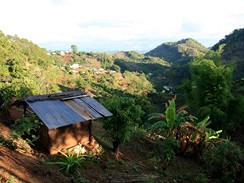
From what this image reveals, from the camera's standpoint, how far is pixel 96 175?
729 cm

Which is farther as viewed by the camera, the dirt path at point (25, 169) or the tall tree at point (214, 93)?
the tall tree at point (214, 93)

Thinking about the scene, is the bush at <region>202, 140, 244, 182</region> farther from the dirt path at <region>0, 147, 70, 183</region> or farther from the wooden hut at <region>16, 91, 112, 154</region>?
the dirt path at <region>0, 147, 70, 183</region>

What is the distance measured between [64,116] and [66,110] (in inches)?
16.7

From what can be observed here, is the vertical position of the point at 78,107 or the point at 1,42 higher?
the point at 1,42

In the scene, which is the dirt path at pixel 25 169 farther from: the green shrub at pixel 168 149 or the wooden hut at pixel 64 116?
the green shrub at pixel 168 149

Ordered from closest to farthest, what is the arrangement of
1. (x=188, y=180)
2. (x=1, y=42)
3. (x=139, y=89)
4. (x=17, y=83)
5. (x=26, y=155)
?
(x=26, y=155), (x=188, y=180), (x=17, y=83), (x=1, y=42), (x=139, y=89)

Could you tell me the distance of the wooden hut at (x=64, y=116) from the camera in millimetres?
7816

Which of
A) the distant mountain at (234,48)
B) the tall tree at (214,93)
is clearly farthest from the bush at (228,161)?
the distant mountain at (234,48)

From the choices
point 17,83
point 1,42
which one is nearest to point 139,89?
point 1,42

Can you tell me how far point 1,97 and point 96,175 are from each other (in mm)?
7082

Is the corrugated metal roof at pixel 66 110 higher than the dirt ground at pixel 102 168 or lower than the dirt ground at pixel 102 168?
higher

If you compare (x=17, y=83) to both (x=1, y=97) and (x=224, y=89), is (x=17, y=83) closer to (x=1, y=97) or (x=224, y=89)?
(x=1, y=97)

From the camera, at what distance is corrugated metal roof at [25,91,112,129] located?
760 cm

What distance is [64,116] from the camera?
7.93 m
